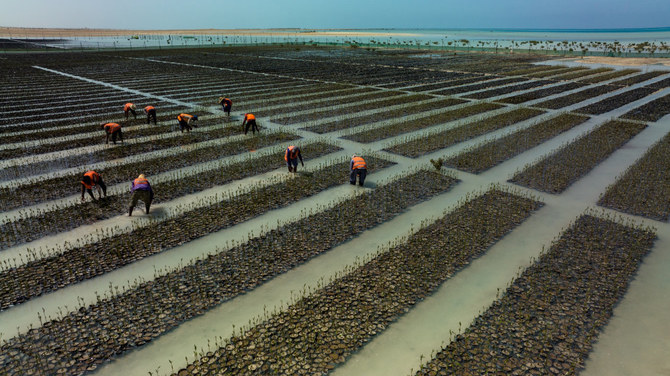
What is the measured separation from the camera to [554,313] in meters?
8.68

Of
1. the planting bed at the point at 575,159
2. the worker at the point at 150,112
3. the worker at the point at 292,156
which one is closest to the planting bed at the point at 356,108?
the worker at the point at 150,112

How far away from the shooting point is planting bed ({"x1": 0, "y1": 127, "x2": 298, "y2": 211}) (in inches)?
562

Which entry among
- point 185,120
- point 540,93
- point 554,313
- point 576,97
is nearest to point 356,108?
point 185,120

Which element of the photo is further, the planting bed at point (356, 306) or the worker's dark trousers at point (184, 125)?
the worker's dark trousers at point (184, 125)

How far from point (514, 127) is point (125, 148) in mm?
21588

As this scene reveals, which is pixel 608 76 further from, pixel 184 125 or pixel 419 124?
pixel 184 125

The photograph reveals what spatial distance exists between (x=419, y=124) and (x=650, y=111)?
Result: 17.2 meters

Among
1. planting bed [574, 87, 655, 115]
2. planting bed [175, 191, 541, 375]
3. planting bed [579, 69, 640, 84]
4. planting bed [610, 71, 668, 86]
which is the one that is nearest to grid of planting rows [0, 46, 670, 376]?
planting bed [175, 191, 541, 375]

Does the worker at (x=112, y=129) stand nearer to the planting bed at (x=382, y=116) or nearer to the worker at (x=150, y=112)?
the worker at (x=150, y=112)

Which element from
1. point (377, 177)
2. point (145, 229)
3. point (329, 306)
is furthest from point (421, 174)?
point (145, 229)

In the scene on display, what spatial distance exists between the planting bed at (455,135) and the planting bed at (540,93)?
4420 mm

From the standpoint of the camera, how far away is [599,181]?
1614 cm

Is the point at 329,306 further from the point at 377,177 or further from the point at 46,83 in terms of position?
the point at 46,83

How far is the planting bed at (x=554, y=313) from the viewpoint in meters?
7.48
